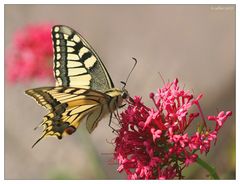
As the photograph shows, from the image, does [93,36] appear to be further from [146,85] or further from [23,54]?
[23,54]

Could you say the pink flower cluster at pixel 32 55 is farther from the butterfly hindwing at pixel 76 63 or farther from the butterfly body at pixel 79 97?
the butterfly body at pixel 79 97

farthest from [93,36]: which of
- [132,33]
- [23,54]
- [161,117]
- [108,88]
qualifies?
[161,117]

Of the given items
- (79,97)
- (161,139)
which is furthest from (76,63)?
(161,139)

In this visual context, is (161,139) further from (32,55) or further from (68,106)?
(32,55)

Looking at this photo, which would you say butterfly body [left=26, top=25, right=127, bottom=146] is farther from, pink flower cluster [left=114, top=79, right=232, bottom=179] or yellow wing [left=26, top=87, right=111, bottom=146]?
pink flower cluster [left=114, top=79, right=232, bottom=179]

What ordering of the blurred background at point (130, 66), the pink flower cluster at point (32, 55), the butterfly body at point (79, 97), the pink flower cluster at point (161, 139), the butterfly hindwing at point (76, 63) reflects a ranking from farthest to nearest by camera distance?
1. the blurred background at point (130, 66)
2. the pink flower cluster at point (32, 55)
3. the butterfly hindwing at point (76, 63)
4. the butterfly body at point (79, 97)
5. the pink flower cluster at point (161, 139)

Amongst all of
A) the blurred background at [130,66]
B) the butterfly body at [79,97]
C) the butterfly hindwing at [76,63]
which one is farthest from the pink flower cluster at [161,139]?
the blurred background at [130,66]

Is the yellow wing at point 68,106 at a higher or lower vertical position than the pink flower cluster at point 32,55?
lower
